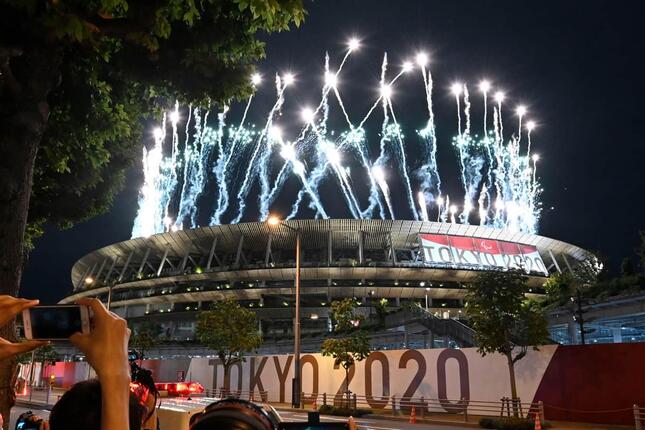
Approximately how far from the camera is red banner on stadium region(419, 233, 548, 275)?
64750 millimetres

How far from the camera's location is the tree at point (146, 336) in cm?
4566

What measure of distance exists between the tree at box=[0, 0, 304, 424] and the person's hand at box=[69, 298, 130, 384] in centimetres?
342

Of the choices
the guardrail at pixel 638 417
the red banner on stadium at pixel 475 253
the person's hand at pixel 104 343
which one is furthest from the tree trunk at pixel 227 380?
the red banner on stadium at pixel 475 253

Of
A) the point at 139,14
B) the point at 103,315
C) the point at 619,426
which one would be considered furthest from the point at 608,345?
the point at 103,315

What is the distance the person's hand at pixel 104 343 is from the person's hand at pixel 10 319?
20 centimetres

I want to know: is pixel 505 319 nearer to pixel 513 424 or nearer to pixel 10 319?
pixel 513 424

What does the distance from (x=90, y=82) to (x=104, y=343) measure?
7209mm

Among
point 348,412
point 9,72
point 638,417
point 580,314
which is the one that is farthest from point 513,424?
point 580,314

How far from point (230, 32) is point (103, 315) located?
6559 mm

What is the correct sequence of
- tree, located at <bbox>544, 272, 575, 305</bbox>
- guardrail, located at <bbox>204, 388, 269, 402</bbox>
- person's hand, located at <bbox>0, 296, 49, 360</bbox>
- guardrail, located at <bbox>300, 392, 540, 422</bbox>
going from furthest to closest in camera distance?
tree, located at <bbox>544, 272, 575, 305</bbox> < guardrail, located at <bbox>204, 388, 269, 402</bbox> < guardrail, located at <bbox>300, 392, 540, 422</bbox> < person's hand, located at <bbox>0, 296, 49, 360</bbox>

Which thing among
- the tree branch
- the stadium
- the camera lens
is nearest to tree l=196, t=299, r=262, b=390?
the stadium

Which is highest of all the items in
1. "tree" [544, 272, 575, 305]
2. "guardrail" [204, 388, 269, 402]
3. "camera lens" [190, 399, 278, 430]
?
"tree" [544, 272, 575, 305]

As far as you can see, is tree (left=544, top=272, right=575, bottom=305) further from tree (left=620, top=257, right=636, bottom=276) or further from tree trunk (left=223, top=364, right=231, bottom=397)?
tree trunk (left=223, top=364, right=231, bottom=397)

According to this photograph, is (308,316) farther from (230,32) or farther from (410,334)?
(230,32)
